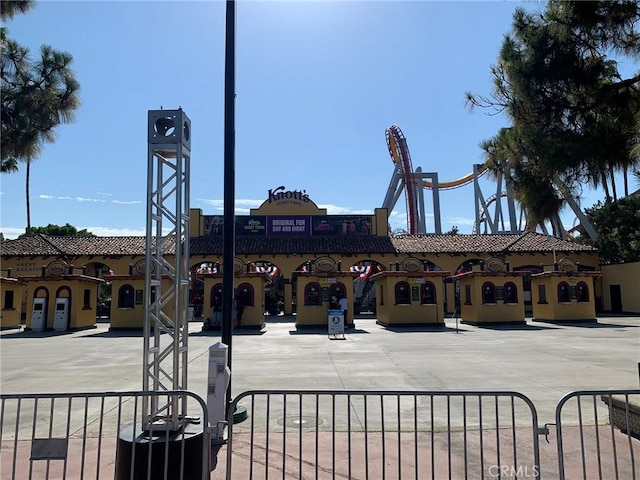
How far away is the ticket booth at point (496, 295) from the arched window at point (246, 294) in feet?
37.0

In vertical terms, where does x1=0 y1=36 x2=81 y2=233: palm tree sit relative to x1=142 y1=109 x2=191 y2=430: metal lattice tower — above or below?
above

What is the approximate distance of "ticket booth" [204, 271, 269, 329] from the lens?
2314 cm

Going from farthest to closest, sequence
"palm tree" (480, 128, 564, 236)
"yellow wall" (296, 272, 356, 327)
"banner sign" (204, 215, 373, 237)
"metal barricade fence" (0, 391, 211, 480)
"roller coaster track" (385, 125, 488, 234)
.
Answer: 1. "roller coaster track" (385, 125, 488, 234)
2. "banner sign" (204, 215, 373, 237)
3. "yellow wall" (296, 272, 356, 327)
4. "palm tree" (480, 128, 564, 236)
5. "metal barricade fence" (0, 391, 211, 480)

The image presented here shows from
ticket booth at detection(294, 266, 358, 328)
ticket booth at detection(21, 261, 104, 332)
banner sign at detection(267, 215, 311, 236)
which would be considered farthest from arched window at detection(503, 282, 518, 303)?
ticket booth at detection(21, 261, 104, 332)

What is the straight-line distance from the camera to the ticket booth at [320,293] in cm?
2380

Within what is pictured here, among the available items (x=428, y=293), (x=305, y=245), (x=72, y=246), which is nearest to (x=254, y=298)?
(x=428, y=293)

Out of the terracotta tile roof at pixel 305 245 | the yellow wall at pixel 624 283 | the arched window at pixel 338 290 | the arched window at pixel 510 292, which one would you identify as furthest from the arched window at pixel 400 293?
the yellow wall at pixel 624 283

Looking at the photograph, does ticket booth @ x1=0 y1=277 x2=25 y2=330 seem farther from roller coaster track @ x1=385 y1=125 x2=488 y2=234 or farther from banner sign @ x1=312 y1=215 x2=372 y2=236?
roller coaster track @ x1=385 y1=125 x2=488 y2=234

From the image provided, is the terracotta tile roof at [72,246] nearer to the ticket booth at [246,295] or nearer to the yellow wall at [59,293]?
the yellow wall at [59,293]

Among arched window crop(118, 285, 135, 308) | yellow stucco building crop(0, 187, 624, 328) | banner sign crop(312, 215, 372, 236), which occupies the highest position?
banner sign crop(312, 215, 372, 236)

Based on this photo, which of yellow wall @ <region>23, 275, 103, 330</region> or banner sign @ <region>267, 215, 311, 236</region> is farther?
banner sign @ <region>267, 215, 311, 236</region>

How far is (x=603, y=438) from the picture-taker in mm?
5660

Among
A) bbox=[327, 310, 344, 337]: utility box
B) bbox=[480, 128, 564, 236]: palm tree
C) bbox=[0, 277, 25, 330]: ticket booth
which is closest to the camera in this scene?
bbox=[480, 128, 564, 236]: palm tree

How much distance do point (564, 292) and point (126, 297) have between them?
2224cm
